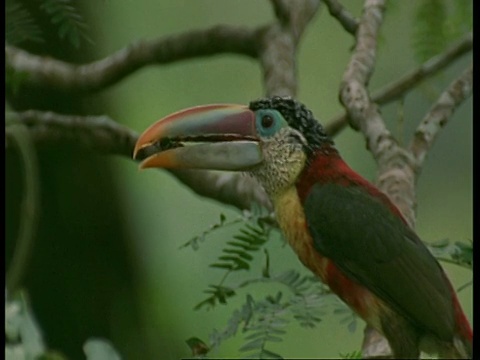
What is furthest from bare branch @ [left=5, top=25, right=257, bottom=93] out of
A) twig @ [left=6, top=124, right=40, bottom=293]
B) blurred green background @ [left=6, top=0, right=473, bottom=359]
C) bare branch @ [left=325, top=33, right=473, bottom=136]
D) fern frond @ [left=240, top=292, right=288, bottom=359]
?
fern frond @ [left=240, top=292, right=288, bottom=359]

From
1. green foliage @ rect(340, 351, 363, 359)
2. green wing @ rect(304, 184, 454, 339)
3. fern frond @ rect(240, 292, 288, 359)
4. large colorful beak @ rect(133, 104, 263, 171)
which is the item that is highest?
large colorful beak @ rect(133, 104, 263, 171)

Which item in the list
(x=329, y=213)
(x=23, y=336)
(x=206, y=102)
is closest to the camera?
(x=23, y=336)

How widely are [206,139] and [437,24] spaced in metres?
0.52

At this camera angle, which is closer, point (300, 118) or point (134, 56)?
point (300, 118)

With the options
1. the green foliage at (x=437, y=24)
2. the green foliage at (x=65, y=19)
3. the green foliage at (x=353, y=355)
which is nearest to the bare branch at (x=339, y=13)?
the green foliage at (x=437, y=24)

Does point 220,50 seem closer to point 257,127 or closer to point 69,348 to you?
point 257,127

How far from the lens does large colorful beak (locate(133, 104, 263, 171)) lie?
194 centimetres

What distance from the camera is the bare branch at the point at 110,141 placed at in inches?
79.0

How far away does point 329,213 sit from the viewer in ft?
6.34

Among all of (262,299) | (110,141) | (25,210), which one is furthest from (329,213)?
(25,210)

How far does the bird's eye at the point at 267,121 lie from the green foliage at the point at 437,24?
357 millimetres

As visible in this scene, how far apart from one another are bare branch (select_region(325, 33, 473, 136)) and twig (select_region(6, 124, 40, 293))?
60cm

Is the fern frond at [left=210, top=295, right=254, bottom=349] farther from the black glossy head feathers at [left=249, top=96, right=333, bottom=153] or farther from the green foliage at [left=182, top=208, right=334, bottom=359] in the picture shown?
the black glossy head feathers at [left=249, top=96, right=333, bottom=153]

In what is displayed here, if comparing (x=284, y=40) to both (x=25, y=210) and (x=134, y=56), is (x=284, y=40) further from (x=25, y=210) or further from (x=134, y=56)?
(x=25, y=210)
